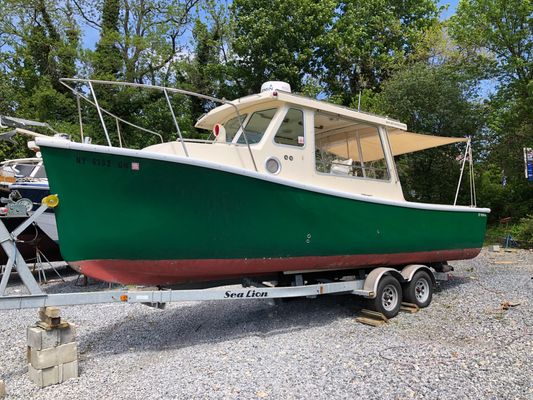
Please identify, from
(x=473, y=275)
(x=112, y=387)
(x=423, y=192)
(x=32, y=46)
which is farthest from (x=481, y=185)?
(x=32, y=46)

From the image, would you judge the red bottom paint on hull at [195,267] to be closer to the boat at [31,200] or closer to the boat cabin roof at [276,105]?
the boat cabin roof at [276,105]

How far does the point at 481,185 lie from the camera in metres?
18.5

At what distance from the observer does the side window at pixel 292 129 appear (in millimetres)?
5430

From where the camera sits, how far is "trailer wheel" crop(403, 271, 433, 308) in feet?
20.3

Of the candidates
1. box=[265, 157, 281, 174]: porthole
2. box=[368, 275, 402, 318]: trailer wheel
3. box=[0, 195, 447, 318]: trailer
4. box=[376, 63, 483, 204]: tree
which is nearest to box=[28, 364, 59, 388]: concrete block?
box=[0, 195, 447, 318]: trailer

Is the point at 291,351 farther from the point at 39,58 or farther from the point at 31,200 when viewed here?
the point at 39,58

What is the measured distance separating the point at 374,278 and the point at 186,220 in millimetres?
2660

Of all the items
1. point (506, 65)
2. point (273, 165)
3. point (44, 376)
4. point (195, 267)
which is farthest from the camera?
point (506, 65)

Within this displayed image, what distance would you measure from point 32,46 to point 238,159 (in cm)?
2178

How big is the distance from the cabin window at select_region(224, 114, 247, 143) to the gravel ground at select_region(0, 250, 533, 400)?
7.90 ft

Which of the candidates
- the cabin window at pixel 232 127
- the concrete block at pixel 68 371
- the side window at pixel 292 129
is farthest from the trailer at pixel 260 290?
the cabin window at pixel 232 127

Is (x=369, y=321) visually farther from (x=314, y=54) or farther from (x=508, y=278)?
(x=314, y=54)

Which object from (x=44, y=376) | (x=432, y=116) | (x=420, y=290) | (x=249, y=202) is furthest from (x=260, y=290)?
(x=432, y=116)

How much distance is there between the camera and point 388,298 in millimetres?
5969
